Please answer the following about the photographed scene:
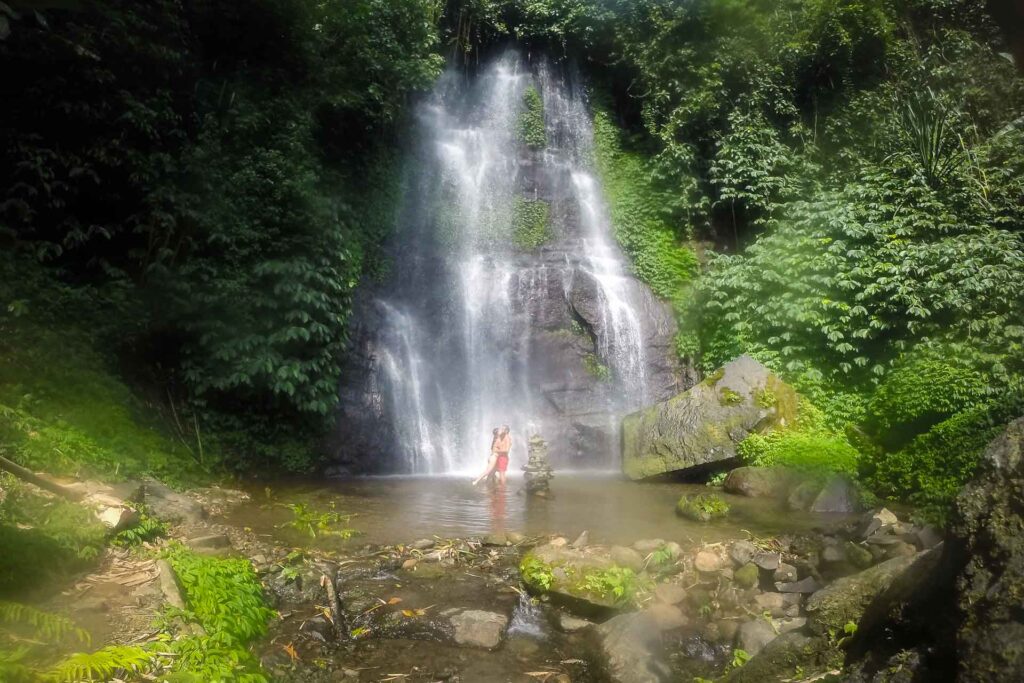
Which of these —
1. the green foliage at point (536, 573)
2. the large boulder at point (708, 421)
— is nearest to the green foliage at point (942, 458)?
the large boulder at point (708, 421)

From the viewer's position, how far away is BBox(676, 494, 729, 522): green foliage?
8500 mm

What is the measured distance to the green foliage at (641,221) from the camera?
53.9ft

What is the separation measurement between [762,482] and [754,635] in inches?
217

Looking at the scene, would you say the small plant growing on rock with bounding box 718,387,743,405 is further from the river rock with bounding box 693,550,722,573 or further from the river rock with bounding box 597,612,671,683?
the river rock with bounding box 597,612,671,683

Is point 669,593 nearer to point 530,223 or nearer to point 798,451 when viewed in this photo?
point 798,451

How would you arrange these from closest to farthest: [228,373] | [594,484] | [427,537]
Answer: [427,537] → [228,373] → [594,484]

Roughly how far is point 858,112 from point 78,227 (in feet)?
58.5

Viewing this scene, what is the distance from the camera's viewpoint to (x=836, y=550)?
20.1ft

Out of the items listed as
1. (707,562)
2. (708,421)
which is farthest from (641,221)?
(707,562)

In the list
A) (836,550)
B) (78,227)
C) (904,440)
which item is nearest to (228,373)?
(78,227)

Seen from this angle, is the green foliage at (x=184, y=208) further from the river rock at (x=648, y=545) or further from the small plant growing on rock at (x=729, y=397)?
the small plant growing on rock at (x=729, y=397)

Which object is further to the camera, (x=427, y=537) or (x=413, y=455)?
(x=413, y=455)

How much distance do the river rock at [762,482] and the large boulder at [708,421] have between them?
675 millimetres

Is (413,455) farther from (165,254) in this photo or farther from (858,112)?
(858,112)
